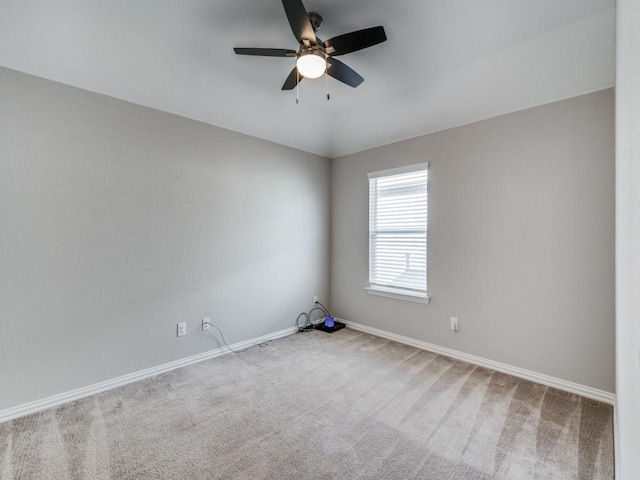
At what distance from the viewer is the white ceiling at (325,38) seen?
1.96m

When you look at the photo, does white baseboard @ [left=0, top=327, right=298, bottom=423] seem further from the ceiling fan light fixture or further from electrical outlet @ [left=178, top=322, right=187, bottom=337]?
the ceiling fan light fixture

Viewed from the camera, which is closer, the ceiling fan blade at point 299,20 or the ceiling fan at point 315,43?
the ceiling fan blade at point 299,20

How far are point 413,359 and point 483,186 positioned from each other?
6.25 ft

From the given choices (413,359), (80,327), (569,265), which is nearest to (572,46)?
(569,265)

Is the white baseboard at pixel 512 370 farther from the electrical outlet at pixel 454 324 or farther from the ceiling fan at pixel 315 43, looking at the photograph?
the ceiling fan at pixel 315 43

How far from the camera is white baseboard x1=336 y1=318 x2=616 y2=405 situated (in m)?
2.34

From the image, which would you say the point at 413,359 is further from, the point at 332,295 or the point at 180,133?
the point at 180,133

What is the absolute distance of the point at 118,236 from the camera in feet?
8.46

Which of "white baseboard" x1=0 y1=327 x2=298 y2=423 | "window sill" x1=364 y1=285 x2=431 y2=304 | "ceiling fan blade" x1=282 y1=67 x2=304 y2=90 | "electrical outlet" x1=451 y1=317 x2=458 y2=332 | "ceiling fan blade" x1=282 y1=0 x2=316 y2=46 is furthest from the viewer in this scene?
"window sill" x1=364 y1=285 x2=431 y2=304

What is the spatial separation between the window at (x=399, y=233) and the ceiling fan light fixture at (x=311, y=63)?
188cm

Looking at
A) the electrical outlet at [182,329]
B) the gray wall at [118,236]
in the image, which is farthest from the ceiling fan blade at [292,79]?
the electrical outlet at [182,329]

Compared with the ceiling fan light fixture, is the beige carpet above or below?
below

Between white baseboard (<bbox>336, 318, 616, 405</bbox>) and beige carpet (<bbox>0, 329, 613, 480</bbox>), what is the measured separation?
0.09 meters

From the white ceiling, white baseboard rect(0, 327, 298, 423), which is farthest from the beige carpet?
the white ceiling
